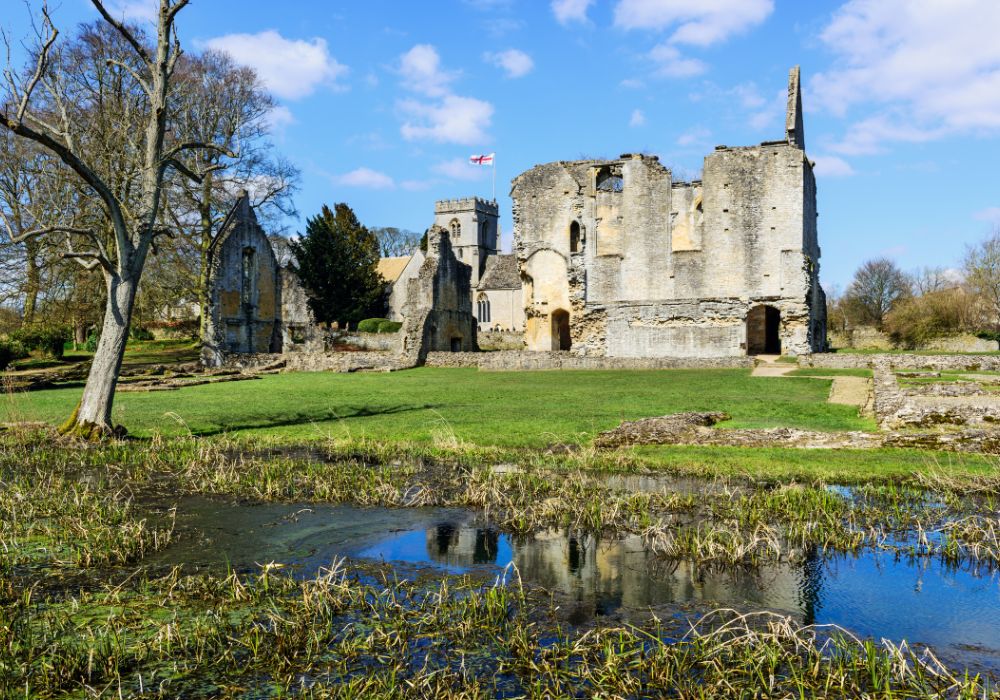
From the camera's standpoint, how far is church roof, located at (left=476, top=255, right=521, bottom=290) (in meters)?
68.0

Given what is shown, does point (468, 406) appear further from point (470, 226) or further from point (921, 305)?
point (470, 226)

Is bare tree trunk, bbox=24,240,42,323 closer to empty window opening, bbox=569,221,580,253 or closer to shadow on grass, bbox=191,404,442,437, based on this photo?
shadow on grass, bbox=191,404,442,437

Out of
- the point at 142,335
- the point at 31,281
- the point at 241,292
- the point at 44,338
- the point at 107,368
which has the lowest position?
the point at 107,368

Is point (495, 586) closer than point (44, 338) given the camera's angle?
Yes

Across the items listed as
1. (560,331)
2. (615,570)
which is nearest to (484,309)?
(560,331)

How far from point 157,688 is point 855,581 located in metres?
4.73

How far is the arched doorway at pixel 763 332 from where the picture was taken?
1435 inches

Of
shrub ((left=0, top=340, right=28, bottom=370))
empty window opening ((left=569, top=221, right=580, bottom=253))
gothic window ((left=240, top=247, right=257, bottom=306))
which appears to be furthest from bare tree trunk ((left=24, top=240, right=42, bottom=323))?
empty window opening ((left=569, top=221, right=580, bottom=253))

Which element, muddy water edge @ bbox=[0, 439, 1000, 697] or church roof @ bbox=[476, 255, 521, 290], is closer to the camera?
muddy water edge @ bbox=[0, 439, 1000, 697]

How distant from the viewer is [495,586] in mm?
5219

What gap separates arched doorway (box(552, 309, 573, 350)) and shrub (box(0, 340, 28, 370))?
21.9 metres

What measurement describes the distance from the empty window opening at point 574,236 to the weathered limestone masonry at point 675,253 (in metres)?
0.04

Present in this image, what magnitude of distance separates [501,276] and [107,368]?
56.9m

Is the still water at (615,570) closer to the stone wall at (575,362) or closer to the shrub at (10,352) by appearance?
the stone wall at (575,362)
